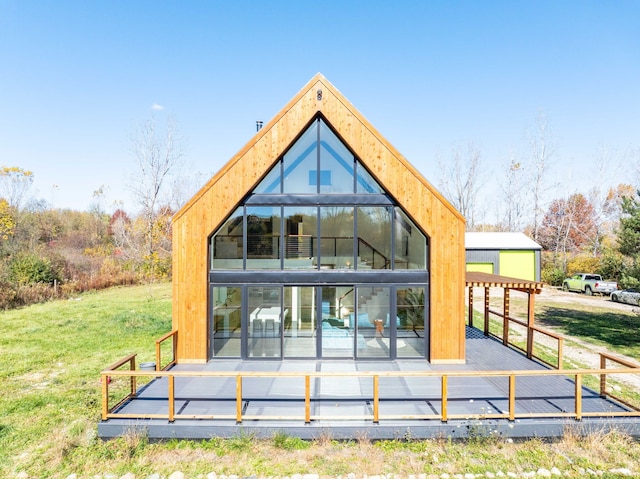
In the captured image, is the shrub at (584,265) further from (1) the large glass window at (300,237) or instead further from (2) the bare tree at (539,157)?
(1) the large glass window at (300,237)

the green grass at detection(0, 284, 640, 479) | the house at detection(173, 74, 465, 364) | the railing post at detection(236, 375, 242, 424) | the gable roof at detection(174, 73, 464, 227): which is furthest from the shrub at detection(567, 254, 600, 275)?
the railing post at detection(236, 375, 242, 424)

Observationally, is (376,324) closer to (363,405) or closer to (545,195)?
Result: (363,405)

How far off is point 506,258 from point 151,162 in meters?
27.4

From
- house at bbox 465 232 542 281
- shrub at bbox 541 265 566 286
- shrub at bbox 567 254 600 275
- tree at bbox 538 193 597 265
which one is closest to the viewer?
shrub at bbox 567 254 600 275

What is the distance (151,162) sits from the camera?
2255 centimetres

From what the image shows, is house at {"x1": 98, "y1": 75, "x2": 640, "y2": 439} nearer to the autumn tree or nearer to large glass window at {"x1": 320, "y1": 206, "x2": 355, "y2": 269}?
large glass window at {"x1": 320, "y1": 206, "x2": 355, "y2": 269}

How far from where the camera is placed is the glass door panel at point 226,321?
898 centimetres

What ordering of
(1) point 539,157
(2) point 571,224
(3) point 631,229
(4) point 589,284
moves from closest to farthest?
(3) point 631,229 < (4) point 589,284 < (1) point 539,157 < (2) point 571,224

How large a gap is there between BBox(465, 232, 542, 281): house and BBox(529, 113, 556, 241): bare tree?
21.3 ft

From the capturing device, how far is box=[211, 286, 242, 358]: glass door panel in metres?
8.98

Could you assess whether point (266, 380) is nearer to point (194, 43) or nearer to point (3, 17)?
point (194, 43)

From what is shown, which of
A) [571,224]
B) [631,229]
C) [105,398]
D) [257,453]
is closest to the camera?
[257,453]

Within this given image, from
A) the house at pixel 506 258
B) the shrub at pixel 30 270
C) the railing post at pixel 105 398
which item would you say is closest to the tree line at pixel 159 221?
the shrub at pixel 30 270

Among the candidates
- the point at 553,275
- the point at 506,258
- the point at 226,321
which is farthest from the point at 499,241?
the point at 226,321
